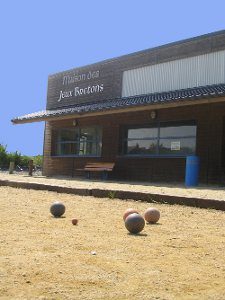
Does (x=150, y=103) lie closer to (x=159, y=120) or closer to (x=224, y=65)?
(x=159, y=120)

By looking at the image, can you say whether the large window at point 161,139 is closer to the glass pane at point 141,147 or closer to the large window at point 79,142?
the glass pane at point 141,147

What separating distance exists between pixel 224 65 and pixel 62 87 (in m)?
10.1

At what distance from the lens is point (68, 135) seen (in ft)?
68.2

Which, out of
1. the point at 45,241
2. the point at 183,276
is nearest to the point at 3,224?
the point at 45,241

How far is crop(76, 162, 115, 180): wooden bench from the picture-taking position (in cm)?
1708

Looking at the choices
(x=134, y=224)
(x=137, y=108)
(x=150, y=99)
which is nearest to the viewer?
(x=134, y=224)

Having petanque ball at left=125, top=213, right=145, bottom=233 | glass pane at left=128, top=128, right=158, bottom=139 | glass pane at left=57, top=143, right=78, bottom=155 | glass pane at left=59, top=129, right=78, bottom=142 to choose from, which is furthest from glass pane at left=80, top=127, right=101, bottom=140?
petanque ball at left=125, top=213, right=145, bottom=233

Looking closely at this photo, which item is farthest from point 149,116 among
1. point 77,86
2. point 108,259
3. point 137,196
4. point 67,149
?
point 108,259

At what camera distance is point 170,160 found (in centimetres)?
1566

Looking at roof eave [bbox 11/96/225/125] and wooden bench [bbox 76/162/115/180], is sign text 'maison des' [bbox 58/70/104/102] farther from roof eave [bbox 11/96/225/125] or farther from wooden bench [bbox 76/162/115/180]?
wooden bench [bbox 76/162/115/180]

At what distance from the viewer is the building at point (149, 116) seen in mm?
14453

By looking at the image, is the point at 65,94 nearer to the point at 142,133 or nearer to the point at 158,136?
the point at 142,133

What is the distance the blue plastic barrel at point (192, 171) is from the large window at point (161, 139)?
3.99 ft

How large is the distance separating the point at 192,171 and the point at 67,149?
27.7 ft
